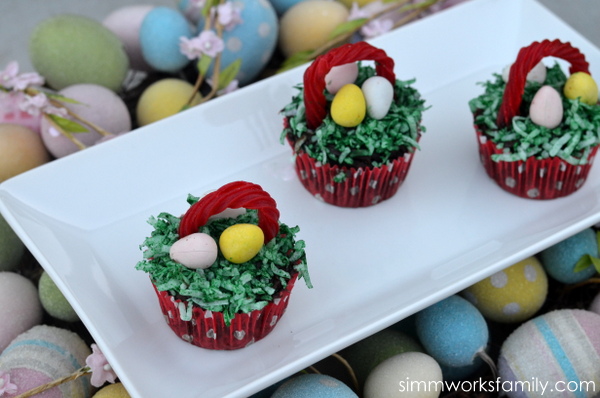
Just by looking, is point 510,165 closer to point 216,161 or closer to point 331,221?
point 331,221

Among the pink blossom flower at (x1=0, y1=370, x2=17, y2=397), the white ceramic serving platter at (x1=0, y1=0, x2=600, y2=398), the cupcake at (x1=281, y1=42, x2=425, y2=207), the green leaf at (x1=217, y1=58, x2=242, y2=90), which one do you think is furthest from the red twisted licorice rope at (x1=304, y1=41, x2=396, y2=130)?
the pink blossom flower at (x1=0, y1=370, x2=17, y2=397)

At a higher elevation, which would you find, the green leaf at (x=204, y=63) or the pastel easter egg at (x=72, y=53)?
the pastel easter egg at (x=72, y=53)

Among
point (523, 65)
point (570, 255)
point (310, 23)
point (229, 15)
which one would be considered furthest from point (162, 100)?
point (570, 255)

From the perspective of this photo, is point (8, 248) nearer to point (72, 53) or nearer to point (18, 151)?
point (18, 151)

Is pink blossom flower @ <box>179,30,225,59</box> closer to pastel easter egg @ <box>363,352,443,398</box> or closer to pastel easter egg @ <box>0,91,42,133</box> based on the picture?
pastel easter egg @ <box>0,91,42,133</box>

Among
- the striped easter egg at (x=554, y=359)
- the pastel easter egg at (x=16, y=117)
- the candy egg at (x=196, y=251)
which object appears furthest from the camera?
the pastel easter egg at (x=16, y=117)

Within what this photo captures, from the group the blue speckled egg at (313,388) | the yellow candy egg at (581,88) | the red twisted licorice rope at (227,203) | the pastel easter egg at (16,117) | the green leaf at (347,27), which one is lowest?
the blue speckled egg at (313,388)

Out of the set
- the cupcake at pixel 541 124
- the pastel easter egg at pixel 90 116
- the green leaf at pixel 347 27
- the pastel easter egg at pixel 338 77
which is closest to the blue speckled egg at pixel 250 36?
the green leaf at pixel 347 27

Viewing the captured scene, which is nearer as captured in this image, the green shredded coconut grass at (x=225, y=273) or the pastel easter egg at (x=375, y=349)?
the green shredded coconut grass at (x=225, y=273)

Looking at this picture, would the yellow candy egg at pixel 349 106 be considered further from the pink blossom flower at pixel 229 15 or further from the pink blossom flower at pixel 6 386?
the pink blossom flower at pixel 6 386

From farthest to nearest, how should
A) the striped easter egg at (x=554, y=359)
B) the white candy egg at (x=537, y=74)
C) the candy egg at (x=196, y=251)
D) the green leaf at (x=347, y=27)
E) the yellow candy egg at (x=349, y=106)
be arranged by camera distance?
the green leaf at (x=347, y=27), the white candy egg at (x=537, y=74), the yellow candy egg at (x=349, y=106), the striped easter egg at (x=554, y=359), the candy egg at (x=196, y=251)
